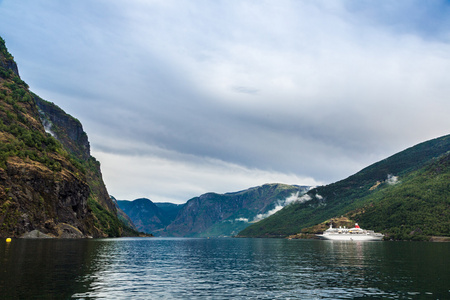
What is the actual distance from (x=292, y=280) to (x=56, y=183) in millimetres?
178143

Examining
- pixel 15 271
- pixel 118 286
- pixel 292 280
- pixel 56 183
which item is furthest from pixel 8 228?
pixel 292 280

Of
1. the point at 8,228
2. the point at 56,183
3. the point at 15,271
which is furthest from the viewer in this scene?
the point at 56,183

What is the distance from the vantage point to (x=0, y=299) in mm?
31016

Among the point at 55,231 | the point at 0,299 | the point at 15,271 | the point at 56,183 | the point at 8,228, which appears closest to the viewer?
the point at 0,299

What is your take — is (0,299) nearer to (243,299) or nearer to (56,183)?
(243,299)

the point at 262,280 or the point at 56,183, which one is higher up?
the point at 56,183

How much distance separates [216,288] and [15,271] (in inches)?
1186

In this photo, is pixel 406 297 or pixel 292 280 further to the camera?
pixel 292 280

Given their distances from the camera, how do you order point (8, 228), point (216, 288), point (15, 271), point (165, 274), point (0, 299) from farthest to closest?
point (8, 228) < point (165, 274) < point (15, 271) < point (216, 288) < point (0, 299)

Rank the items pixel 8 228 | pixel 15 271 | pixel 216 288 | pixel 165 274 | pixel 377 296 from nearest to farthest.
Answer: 1. pixel 377 296
2. pixel 216 288
3. pixel 15 271
4. pixel 165 274
5. pixel 8 228

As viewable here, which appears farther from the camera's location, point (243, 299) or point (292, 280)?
point (292, 280)

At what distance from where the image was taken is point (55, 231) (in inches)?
6934

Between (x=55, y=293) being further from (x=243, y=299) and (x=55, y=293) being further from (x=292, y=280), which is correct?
(x=292, y=280)

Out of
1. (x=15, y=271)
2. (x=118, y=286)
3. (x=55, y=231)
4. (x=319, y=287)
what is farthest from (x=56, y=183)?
(x=319, y=287)
